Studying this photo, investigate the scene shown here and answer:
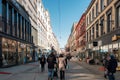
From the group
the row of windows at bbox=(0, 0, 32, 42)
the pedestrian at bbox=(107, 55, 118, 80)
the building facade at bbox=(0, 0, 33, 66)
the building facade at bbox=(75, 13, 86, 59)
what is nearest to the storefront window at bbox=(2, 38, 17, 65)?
the building facade at bbox=(0, 0, 33, 66)

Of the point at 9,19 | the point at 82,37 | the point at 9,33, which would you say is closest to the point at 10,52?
the point at 9,33

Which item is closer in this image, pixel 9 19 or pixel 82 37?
pixel 9 19

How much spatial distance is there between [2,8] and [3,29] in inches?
116

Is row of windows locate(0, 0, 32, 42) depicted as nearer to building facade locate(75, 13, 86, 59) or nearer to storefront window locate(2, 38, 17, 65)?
storefront window locate(2, 38, 17, 65)

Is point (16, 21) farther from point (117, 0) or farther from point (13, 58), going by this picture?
point (117, 0)

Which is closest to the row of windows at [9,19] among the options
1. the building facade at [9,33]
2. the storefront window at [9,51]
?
the building facade at [9,33]

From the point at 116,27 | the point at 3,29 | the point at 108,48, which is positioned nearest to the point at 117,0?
the point at 116,27

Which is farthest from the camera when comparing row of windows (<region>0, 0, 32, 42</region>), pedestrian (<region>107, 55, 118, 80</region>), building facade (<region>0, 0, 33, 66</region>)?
row of windows (<region>0, 0, 32, 42</region>)

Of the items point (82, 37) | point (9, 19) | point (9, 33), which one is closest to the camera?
point (9, 33)

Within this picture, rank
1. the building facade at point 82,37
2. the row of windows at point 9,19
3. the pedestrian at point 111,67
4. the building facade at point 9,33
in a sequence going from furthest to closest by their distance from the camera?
the building facade at point 82,37 → the row of windows at point 9,19 → the building facade at point 9,33 → the pedestrian at point 111,67

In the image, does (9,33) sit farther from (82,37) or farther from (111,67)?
(82,37)

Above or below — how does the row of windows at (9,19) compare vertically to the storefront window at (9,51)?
above

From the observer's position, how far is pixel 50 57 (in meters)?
17.4

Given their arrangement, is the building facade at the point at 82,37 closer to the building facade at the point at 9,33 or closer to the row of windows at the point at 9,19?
the row of windows at the point at 9,19
